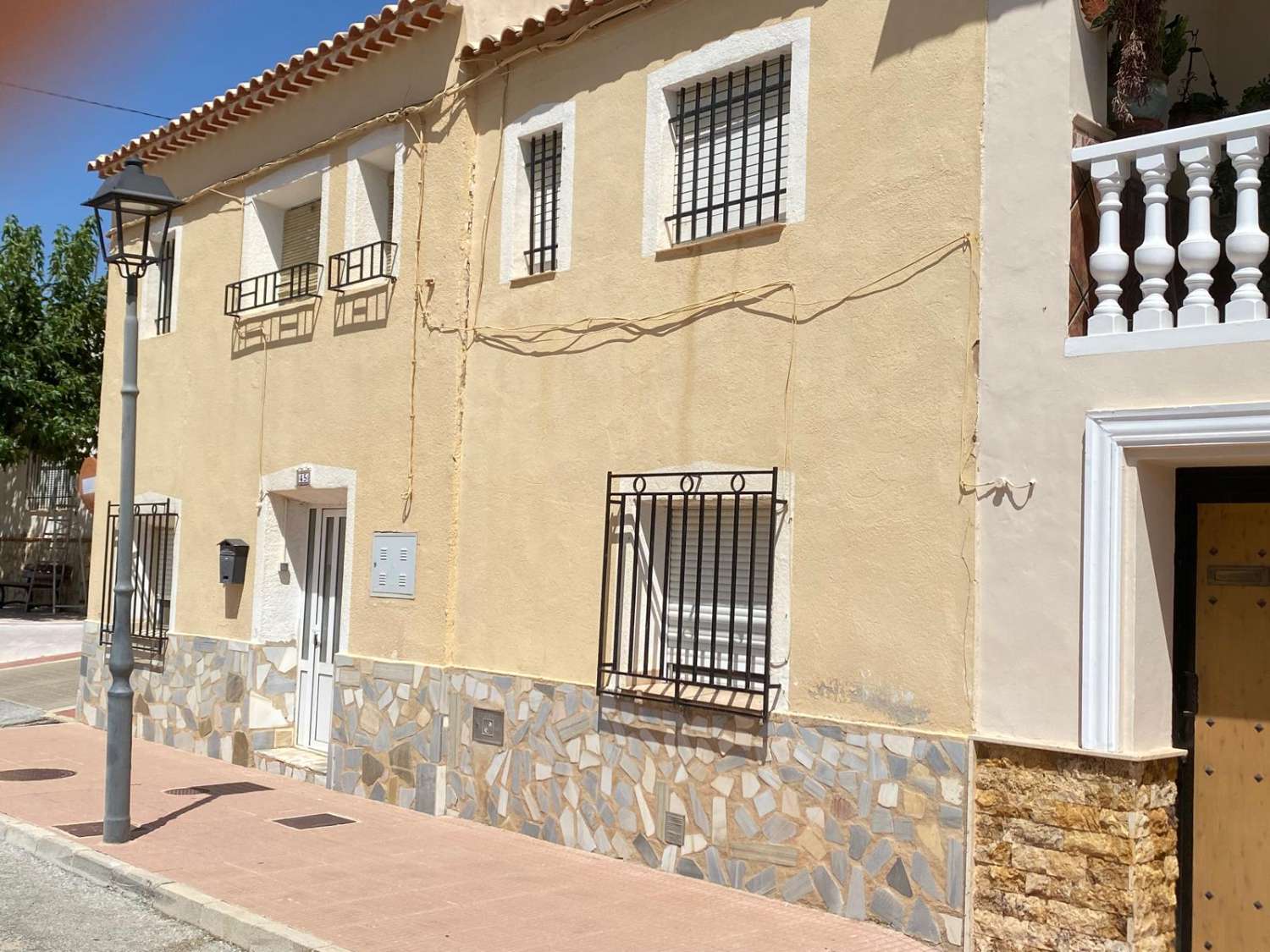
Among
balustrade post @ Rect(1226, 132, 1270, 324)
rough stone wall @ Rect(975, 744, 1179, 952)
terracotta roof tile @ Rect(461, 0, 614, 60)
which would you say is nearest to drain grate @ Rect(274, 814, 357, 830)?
rough stone wall @ Rect(975, 744, 1179, 952)

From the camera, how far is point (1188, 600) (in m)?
5.96

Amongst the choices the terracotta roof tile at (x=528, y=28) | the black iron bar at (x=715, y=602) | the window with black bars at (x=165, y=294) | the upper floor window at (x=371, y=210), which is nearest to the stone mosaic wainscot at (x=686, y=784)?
the black iron bar at (x=715, y=602)

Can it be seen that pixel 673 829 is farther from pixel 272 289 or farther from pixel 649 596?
pixel 272 289

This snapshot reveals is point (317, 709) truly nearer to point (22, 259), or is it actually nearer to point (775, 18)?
point (775, 18)

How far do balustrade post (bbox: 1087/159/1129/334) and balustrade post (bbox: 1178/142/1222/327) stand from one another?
285mm

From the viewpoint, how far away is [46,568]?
24.0 m

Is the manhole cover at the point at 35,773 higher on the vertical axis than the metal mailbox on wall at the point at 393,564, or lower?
lower

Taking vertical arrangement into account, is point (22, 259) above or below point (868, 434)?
above

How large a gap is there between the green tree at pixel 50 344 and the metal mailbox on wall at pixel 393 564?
44.8 ft

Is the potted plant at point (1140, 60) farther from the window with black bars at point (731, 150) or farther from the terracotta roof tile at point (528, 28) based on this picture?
the terracotta roof tile at point (528, 28)

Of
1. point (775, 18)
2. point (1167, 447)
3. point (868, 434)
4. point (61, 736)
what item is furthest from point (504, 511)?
point (61, 736)

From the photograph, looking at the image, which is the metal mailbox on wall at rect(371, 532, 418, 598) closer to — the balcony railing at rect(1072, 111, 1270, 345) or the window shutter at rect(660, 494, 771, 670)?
the window shutter at rect(660, 494, 771, 670)

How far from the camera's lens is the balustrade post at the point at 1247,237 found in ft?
17.6

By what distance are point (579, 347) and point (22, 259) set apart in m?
17.3
